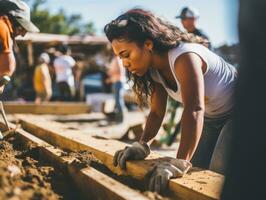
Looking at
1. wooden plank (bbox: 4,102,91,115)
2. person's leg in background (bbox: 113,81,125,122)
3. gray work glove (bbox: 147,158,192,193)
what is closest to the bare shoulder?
gray work glove (bbox: 147,158,192,193)

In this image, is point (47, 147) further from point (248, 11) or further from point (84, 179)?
point (248, 11)

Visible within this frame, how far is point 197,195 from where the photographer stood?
2068 mm

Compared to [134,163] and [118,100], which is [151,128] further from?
[118,100]

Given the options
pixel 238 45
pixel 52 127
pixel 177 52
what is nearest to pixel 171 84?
pixel 177 52

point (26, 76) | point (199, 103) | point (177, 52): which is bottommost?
point (26, 76)

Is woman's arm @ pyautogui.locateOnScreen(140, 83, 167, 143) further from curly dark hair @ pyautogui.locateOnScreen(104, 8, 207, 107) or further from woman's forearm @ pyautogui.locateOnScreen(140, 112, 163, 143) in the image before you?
curly dark hair @ pyautogui.locateOnScreen(104, 8, 207, 107)

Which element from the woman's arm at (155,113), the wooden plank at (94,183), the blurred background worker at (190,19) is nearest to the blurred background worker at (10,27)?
the wooden plank at (94,183)

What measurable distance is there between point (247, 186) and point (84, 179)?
1.15m

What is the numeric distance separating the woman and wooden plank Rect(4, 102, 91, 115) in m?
7.04

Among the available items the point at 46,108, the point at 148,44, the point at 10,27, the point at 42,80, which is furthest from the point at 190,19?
the point at 42,80

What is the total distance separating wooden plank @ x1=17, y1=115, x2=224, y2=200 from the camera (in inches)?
83.4

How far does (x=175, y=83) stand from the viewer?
9.42 feet

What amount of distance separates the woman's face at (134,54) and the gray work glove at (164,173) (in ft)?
2.15

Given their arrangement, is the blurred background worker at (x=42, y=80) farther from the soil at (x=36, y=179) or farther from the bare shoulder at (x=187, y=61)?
the bare shoulder at (x=187, y=61)
